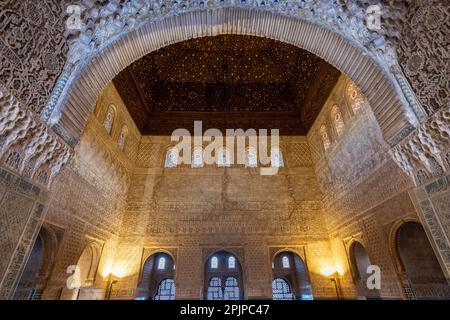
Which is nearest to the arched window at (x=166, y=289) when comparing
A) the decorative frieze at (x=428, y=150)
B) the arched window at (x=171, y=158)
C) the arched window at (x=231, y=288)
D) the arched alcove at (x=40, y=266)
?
the arched window at (x=231, y=288)

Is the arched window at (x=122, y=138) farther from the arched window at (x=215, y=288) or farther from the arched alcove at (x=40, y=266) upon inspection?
the arched window at (x=215, y=288)

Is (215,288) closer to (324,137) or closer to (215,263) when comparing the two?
(215,263)

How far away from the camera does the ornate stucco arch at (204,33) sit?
308 cm

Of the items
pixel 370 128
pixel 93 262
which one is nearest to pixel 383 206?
pixel 370 128

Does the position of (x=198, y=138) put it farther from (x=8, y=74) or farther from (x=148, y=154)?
(x=8, y=74)

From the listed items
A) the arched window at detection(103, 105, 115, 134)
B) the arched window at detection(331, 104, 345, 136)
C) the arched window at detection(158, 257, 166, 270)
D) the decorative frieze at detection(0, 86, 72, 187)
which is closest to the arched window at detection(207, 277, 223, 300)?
the arched window at detection(158, 257, 166, 270)

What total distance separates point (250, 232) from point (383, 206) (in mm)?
4071

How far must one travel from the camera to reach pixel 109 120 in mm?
7473

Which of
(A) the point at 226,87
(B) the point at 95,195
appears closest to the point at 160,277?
(B) the point at 95,195

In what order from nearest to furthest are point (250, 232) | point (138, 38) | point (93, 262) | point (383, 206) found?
point (138, 38)
point (383, 206)
point (93, 262)
point (250, 232)

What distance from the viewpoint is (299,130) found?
9.87 meters

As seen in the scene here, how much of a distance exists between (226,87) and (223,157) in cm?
325

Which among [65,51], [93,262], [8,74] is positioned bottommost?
[93,262]
